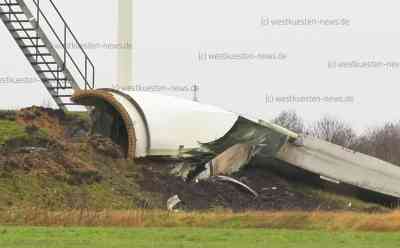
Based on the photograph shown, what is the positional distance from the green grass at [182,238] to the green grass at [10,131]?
10.7 metres

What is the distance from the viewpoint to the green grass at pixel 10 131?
34.0m

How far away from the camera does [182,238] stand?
2144cm

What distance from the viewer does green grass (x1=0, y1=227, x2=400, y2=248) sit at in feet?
65.3

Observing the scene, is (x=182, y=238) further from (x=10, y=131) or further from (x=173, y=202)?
(x=10, y=131)

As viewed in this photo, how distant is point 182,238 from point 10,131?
14.5m

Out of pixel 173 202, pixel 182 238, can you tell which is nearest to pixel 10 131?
pixel 173 202

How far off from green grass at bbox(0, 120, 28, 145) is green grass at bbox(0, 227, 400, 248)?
10671 millimetres

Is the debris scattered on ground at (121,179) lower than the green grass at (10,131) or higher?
lower

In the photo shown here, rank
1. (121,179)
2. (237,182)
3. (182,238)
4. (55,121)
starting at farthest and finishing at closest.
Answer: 1. (55,121)
2. (237,182)
3. (121,179)
4. (182,238)

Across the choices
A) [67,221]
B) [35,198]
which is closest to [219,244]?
[67,221]

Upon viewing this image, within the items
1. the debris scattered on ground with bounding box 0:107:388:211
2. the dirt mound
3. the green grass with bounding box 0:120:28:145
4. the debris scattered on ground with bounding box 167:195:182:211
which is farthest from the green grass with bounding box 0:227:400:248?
the dirt mound

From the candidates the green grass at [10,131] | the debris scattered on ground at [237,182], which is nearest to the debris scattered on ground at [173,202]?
the debris scattered on ground at [237,182]

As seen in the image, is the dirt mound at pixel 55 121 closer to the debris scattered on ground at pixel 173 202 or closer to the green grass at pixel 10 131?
the green grass at pixel 10 131

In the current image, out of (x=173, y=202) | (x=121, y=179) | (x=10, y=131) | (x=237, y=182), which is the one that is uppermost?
(x=10, y=131)
